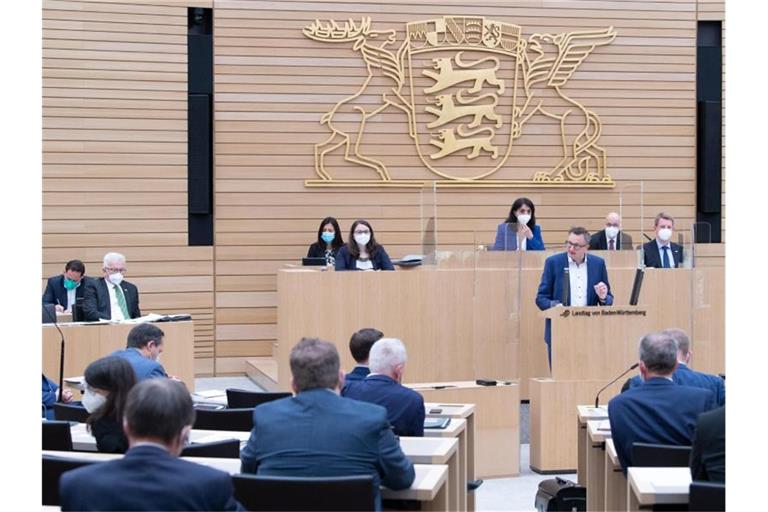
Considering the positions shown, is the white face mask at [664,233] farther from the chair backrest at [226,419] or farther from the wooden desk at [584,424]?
the chair backrest at [226,419]

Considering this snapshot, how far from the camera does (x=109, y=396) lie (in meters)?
4.36

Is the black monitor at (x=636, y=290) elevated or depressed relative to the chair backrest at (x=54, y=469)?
elevated

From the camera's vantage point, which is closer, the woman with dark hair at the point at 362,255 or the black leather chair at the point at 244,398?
the black leather chair at the point at 244,398

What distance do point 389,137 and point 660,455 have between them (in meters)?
8.16

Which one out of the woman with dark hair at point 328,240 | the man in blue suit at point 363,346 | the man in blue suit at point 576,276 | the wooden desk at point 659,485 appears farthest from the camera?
the woman with dark hair at point 328,240

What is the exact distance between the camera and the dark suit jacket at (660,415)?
465 cm

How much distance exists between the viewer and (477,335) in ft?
28.5

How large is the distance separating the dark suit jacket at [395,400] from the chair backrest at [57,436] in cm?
121

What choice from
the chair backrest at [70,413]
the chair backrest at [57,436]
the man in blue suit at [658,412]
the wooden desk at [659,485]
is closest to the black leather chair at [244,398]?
the chair backrest at [70,413]

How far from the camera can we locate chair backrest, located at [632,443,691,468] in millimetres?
4272

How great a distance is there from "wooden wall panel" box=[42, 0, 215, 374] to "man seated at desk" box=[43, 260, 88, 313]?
43.3 inches

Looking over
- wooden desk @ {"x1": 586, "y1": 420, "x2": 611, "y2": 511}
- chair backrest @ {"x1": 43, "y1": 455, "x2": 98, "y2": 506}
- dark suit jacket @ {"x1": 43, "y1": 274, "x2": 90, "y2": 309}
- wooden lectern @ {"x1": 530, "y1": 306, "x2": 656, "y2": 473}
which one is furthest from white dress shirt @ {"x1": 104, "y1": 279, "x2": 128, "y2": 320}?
chair backrest @ {"x1": 43, "y1": 455, "x2": 98, "y2": 506}

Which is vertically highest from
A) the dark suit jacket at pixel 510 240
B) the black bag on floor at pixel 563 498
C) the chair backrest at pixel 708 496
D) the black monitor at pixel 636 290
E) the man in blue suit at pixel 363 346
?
the dark suit jacket at pixel 510 240
